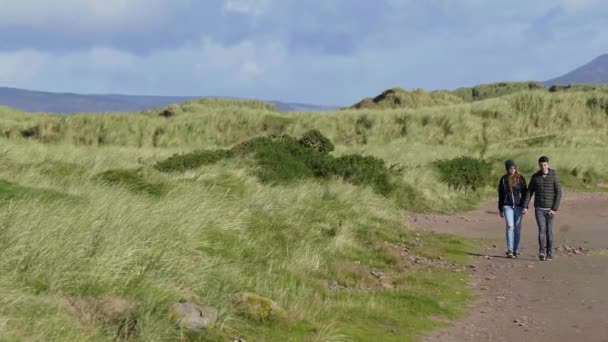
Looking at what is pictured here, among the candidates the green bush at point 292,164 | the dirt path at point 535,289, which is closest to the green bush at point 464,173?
the green bush at point 292,164

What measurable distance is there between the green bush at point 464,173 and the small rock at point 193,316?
16.3m

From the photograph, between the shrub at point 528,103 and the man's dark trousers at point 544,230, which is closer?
the man's dark trousers at point 544,230

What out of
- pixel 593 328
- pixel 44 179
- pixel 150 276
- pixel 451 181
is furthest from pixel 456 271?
pixel 451 181

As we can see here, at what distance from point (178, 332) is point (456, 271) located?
685 centimetres

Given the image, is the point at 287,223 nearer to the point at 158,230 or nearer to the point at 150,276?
the point at 158,230

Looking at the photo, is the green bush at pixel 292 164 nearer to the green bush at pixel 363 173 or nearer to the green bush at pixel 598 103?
the green bush at pixel 363 173

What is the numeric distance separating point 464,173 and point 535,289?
12553 millimetres

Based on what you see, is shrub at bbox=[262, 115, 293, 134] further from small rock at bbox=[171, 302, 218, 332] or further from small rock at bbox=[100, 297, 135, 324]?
small rock at bbox=[100, 297, 135, 324]

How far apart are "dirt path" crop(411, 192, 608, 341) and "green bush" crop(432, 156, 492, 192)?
443 centimetres

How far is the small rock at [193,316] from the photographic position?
5867mm

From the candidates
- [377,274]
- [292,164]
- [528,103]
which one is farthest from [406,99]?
[377,274]

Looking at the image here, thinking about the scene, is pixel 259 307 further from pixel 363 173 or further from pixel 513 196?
pixel 363 173

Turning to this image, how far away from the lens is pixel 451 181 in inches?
856

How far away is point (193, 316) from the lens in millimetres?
6012
